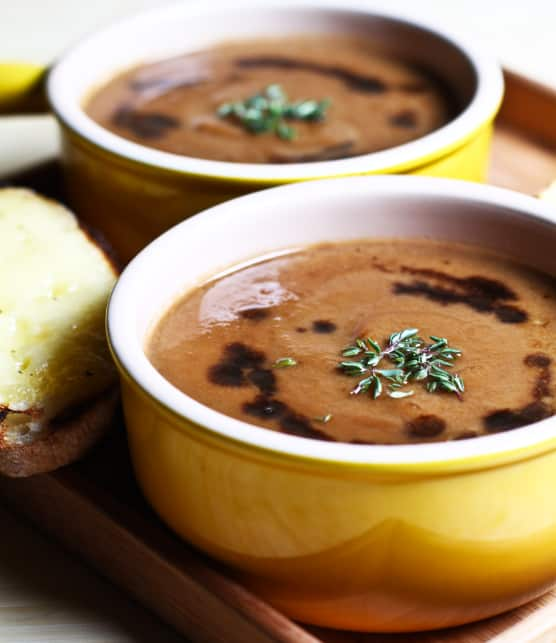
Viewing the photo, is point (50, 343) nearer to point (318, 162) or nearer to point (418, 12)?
point (318, 162)

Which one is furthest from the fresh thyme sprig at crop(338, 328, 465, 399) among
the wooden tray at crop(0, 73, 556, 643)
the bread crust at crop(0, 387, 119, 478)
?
the bread crust at crop(0, 387, 119, 478)

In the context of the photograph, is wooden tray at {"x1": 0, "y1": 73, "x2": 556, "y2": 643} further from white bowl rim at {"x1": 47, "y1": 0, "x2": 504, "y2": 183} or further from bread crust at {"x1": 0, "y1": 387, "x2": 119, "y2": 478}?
white bowl rim at {"x1": 47, "y1": 0, "x2": 504, "y2": 183}

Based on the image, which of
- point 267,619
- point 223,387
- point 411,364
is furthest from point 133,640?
point 411,364

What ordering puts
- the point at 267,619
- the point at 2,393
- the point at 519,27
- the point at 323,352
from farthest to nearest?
the point at 519,27, the point at 2,393, the point at 323,352, the point at 267,619

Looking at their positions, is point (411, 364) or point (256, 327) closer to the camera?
point (411, 364)

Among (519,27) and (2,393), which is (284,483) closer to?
(2,393)

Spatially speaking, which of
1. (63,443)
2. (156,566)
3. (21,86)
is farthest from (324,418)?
(21,86)
